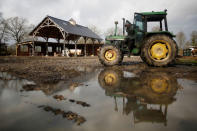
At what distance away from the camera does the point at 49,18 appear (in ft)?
67.9

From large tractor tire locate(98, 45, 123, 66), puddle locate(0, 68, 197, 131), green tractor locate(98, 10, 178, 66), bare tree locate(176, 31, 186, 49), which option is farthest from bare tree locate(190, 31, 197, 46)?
puddle locate(0, 68, 197, 131)

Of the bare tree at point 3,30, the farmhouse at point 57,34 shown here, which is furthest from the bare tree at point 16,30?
the farmhouse at point 57,34

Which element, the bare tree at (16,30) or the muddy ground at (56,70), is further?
the bare tree at (16,30)

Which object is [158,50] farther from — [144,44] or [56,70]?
[56,70]

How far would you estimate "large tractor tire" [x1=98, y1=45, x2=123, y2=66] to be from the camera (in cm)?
710

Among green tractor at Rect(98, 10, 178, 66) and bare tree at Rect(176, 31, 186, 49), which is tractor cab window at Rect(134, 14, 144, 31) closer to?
green tractor at Rect(98, 10, 178, 66)

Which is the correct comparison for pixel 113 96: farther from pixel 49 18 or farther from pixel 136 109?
pixel 49 18

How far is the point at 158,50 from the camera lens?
246 inches

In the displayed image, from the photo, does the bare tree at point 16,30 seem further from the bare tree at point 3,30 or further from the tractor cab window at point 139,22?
the tractor cab window at point 139,22

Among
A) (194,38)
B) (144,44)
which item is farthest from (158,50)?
(194,38)

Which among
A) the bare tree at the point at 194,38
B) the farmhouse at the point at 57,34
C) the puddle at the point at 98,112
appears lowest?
the puddle at the point at 98,112

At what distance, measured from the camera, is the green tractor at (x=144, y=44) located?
6.07 m

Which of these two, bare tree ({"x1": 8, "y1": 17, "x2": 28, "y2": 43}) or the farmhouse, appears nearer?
the farmhouse

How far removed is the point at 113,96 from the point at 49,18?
21.5 meters
